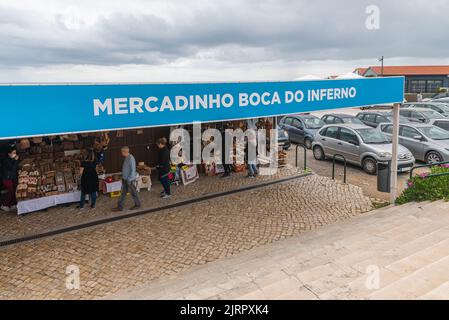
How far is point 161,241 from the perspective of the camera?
7.28 metres

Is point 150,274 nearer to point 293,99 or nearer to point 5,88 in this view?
point 5,88

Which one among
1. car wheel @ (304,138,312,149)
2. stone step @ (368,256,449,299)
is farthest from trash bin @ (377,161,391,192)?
car wheel @ (304,138,312,149)

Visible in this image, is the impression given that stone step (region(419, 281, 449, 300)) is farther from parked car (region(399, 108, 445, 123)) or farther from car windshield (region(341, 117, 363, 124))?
parked car (region(399, 108, 445, 123))

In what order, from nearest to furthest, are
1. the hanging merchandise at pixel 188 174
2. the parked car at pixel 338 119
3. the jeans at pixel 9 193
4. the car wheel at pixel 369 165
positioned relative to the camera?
the jeans at pixel 9 193 → the hanging merchandise at pixel 188 174 → the car wheel at pixel 369 165 → the parked car at pixel 338 119

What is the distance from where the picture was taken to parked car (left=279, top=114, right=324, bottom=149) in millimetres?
17484

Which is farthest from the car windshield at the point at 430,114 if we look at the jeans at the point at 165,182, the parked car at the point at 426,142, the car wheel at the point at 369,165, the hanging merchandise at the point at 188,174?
the jeans at the point at 165,182

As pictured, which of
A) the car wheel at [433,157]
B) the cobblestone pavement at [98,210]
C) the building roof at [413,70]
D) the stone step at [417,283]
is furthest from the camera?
the building roof at [413,70]

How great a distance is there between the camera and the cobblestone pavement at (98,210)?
8055 mm

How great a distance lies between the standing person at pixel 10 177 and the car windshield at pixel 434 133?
14.1 meters

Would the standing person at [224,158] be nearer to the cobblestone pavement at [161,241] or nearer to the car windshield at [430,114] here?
the cobblestone pavement at [161,241]

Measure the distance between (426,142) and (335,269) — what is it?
10.7 meters

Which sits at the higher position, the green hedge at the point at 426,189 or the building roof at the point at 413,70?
the building roof at the point at 413,70

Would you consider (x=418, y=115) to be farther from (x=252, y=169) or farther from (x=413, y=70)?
(x=413, y=70)

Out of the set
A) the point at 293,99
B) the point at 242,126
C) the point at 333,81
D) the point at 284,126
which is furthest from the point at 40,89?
the point at 284,126
